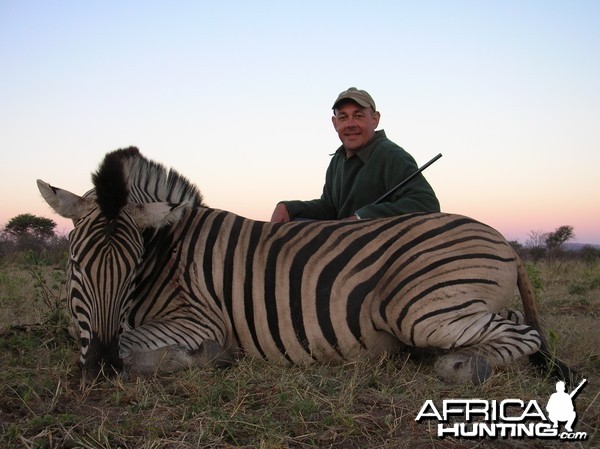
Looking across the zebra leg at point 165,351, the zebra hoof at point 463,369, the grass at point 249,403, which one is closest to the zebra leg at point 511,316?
the grass at point 249,403

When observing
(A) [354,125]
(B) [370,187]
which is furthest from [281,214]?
(A) [354,125]

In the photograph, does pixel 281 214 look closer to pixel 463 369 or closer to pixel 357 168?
pixel 357 168

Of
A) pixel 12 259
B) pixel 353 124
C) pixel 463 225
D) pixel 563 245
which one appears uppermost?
pixel 353 124

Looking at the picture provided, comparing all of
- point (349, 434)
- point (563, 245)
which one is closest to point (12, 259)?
point (349, 434)

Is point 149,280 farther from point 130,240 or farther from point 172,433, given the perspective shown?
point 172,433

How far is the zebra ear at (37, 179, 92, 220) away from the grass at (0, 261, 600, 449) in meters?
0.71

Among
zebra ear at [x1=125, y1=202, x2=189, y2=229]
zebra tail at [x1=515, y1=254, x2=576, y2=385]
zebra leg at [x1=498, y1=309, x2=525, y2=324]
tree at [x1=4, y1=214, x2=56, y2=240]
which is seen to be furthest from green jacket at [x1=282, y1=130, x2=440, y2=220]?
tree at [x1=4, y1=214, x2=56, y2=240]

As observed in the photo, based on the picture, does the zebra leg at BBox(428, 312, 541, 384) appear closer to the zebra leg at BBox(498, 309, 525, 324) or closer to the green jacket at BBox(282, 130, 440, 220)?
the zebra leg at BBox(498, 309, 525, 324)

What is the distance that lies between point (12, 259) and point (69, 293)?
8012 millimetres

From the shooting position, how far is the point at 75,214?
304cm

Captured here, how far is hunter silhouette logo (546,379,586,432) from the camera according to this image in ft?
7.55

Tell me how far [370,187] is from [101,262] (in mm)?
2533

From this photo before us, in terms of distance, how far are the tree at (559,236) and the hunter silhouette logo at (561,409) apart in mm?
17224

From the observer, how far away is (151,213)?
305 centimetres
